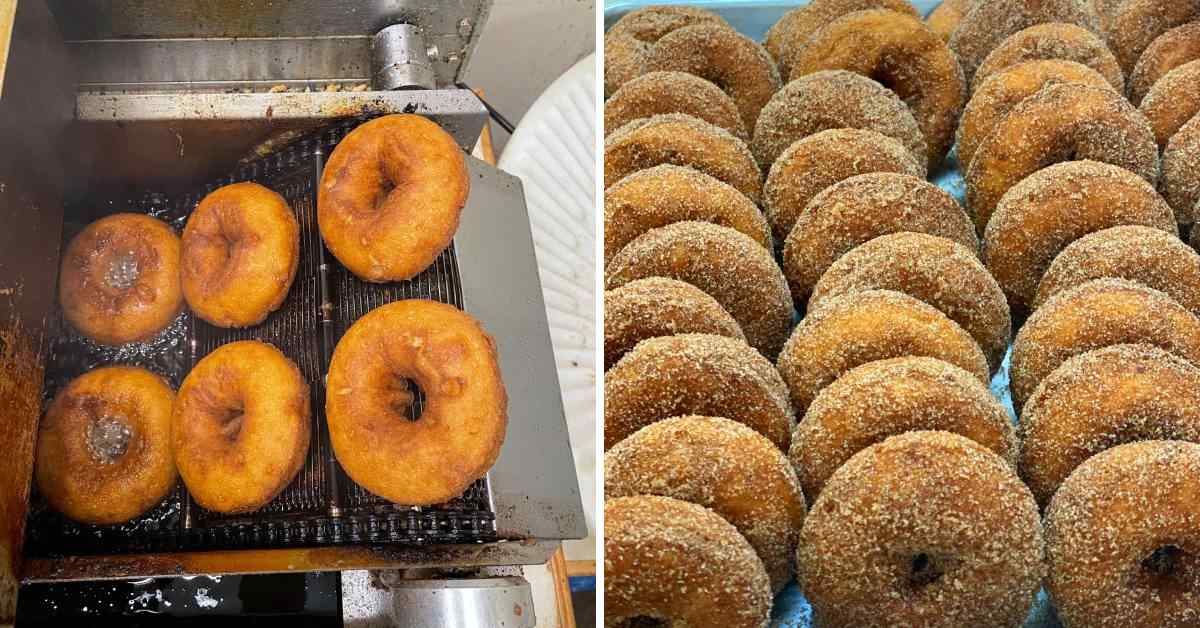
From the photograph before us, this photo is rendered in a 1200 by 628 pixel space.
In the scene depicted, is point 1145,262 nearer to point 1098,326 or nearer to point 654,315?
point 1098,326

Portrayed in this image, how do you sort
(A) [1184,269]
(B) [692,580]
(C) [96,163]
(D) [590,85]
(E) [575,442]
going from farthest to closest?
(D) [590,85] < (E) [575,442] < (A) [1184,269] < (C) [96,163] < (B) [692,580]

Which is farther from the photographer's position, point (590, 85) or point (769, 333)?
Answer: point (590, 85)

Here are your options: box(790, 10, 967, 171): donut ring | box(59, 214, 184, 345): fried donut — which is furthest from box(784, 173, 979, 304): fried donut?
box(59, 214, 184, 345): fried donut

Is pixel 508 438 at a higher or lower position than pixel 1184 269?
lower

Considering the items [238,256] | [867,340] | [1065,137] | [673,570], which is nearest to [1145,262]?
Result: [1065,137]

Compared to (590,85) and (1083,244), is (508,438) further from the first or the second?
(590,85)

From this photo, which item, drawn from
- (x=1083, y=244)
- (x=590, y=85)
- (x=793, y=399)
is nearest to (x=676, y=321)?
(x=793, y=399)

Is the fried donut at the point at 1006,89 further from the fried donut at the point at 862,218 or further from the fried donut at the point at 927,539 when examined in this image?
the fried donut at the point at 927,539

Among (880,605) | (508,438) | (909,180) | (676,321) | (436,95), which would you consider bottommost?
(880,605)
